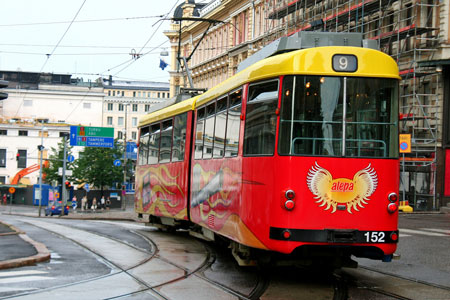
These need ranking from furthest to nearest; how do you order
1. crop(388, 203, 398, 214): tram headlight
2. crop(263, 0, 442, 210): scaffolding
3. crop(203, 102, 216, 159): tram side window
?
crop(263, 0, 442, 210): scaffolding < crop(203, 102, 216, 159): tram side window < crop(388, 203, 398, 214): tram headlight

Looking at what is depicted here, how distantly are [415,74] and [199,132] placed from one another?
75.8ft

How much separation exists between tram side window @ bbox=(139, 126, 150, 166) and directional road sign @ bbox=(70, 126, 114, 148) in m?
30.1

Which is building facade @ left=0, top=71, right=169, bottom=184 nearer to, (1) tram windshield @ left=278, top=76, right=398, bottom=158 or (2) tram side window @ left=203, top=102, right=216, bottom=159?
(2) tram side window @ left=203, top=102, right=216, bottom=159

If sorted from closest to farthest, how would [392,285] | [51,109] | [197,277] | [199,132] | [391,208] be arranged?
[391,208] < [392,285] < [197,277] < [199,132] < [51,109]

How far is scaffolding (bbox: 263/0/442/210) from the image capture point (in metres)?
36.3

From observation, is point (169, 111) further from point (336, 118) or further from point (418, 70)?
point (418, 70)

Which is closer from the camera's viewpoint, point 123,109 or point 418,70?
point 418,70

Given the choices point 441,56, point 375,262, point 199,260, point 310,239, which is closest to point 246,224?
point 310,239

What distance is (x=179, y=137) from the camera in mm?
18062

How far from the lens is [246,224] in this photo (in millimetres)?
11789

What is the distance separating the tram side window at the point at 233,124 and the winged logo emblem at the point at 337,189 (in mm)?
2025

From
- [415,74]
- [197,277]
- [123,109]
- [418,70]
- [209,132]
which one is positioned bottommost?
[197,277]

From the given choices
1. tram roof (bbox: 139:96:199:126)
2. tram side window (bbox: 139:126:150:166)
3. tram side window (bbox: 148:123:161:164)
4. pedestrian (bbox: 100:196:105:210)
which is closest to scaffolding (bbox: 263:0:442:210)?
tram side window (bbox: 139:126:150:166)

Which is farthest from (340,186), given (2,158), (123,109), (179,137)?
(123,109)
